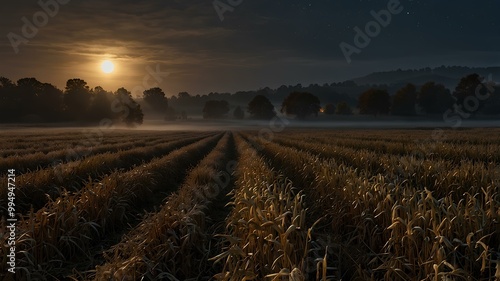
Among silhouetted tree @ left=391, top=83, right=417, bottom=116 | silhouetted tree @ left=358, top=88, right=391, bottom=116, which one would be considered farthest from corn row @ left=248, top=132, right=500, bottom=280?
silhouetted tree @ left=391, top=83, right=417, bottom=116

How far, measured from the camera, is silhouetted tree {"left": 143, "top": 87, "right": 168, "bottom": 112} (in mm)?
190500

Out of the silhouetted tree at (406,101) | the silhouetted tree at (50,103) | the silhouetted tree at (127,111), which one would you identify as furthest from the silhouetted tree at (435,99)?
the silhouetted tree at (50,103)

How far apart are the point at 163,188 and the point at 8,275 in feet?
25.8

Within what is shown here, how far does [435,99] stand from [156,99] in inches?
5286

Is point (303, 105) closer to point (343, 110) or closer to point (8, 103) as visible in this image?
point (343, 110)

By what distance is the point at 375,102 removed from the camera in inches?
5044

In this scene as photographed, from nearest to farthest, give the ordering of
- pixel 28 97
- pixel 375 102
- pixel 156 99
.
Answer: pixel 28 97 → pixel 375 102 → pixel 156 99

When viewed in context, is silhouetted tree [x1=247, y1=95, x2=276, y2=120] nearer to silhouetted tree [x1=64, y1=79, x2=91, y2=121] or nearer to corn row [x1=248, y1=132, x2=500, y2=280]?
silhouetted tree [x1=64, y1=79, x2=91, y2=121]

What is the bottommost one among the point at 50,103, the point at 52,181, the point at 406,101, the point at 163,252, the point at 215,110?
the point at 163,252

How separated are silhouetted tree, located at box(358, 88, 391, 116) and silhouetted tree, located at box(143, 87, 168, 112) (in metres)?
107

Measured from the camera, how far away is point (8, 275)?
4.61 meters

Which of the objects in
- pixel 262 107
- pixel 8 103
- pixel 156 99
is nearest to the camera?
pixel 8 103

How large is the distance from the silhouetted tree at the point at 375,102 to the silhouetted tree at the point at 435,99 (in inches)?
541

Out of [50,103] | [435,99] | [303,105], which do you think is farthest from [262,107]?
[50,103]
